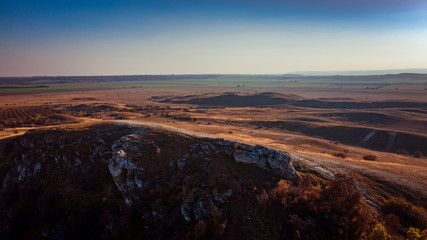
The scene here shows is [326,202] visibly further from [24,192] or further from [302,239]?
[24,192]

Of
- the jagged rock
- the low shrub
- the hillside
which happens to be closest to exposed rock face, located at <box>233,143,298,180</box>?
the hillside

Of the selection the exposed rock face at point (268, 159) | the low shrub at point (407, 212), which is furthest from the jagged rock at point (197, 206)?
the low shrub at point (407, 212)

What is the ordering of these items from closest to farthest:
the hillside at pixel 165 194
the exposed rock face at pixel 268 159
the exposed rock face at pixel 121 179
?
the hillside at pixel 165 194 → the exposed rock face at pixel 121 179 → the exposed rock face at pixel 268 159

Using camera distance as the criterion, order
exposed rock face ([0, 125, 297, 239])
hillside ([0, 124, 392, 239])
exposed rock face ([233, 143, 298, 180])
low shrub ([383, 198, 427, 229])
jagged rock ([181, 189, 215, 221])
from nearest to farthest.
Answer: hillside ([0, 124, 392, 239])
jagged rock ([181, 189, 215, 221])
low shrub ([383, 198, 427, 229])
exposed rock face ([0, 125, 297, 239])
exposed rock face ([233, 143, 298, 180])

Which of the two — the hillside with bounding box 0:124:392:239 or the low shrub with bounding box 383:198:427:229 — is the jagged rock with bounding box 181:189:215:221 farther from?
the low shrub with bounding box 383:198:427:229

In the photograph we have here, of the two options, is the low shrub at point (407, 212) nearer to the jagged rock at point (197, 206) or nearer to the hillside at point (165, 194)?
the hillside at point (165, 194)

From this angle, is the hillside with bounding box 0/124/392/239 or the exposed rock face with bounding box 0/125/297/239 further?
the exposed rock face with bounding box 0/125/297/239

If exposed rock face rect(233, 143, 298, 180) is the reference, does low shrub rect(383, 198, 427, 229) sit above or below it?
below

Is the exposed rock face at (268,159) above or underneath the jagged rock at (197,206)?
above

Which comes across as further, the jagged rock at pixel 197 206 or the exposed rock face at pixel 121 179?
the exposed rock face at pixel 121 179
